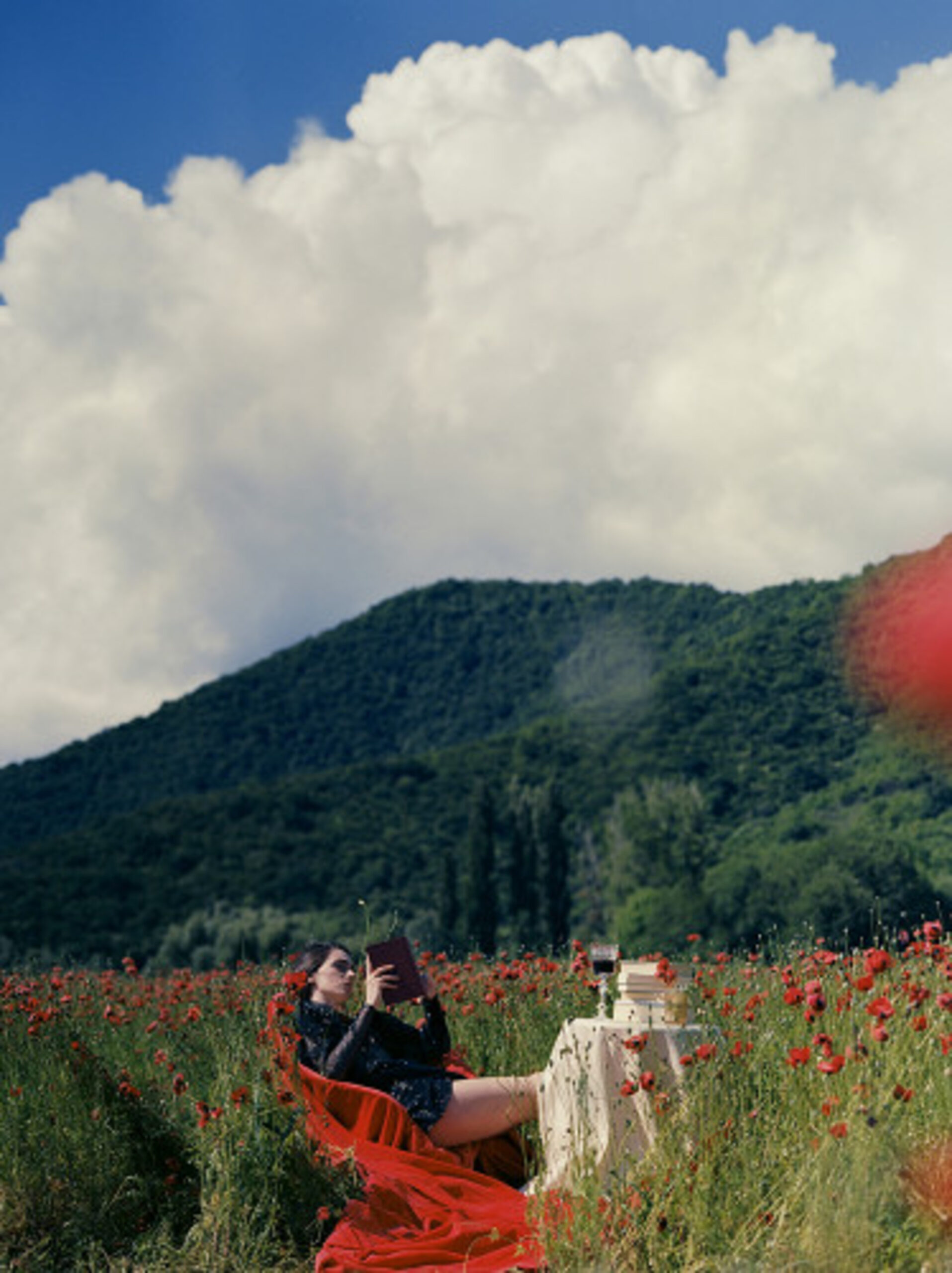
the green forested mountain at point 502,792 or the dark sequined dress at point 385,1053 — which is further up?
the green forested mountain at point 502,792

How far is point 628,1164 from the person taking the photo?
4.74 metres

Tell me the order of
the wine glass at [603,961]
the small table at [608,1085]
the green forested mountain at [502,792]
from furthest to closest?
the green forested mountain at [502,792] → the wine glass at [603,961] → the small table at [608,1085]

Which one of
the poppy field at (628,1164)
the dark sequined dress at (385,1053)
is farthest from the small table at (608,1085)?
the dark sequined dress at (385,1053)

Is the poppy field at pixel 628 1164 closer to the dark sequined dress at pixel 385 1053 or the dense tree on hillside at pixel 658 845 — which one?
the dark sequined dress at pixel 385 1053

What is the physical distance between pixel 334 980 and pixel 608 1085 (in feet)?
4.31

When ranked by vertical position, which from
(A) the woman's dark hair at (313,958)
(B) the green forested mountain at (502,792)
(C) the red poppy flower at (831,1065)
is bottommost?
(C) the red poppy flower at (831,1065)

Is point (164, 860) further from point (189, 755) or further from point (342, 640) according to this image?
point (342, 640)

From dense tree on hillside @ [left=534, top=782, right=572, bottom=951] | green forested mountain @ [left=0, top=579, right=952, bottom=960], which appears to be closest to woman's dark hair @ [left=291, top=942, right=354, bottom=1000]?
green forested mountain @ [left=0, top=579, right=952, bottom=960]

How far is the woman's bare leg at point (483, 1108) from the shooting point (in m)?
5.43

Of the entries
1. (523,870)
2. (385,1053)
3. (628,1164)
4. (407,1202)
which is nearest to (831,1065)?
(628,1164)

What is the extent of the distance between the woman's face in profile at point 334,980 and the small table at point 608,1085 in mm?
1054

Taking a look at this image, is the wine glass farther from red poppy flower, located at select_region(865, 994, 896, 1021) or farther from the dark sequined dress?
red poppy flower, located at select_region(865, 994, 896, 1021)

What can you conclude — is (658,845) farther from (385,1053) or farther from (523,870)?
(385,1053)

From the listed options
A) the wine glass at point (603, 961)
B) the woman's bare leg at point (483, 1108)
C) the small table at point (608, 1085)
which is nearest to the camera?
the small table at point (608, 1085)
